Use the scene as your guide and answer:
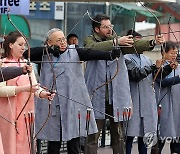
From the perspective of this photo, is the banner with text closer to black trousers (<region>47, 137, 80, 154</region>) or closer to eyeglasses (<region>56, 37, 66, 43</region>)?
eyeglasses (<region>56, 37, 66, 43</region>)

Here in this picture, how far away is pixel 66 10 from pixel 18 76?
1244 centimetres

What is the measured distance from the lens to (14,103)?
5555 millimetres

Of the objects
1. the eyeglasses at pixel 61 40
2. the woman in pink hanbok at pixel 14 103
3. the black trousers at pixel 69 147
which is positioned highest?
the eyeglasses at pixel 61 40

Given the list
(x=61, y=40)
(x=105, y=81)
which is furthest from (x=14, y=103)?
(x=105, y=81)

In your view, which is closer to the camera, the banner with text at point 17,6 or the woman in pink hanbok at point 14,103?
the woman in pink hanbok at point 14,103

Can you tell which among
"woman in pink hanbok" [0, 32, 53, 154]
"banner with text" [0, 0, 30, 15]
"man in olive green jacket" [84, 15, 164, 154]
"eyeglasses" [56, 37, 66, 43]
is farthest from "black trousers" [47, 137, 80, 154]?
"banner with text" [0, 0, 30, 15]

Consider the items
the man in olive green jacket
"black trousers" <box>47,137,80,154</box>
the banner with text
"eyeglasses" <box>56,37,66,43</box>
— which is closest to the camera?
"eyeglasses" <box>56,37,66,43</box>

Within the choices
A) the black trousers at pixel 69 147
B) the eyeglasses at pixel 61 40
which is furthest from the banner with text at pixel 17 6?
the black trousers at pixel 69 147

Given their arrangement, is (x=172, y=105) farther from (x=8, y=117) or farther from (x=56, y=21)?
(x=56, y=21)

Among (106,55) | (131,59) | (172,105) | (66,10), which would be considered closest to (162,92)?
(172,105)

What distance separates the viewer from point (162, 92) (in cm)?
704

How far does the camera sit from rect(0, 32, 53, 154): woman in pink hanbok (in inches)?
216

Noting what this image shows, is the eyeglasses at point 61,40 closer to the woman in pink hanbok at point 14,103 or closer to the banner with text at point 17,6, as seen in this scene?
the woman in pink hanbok at point 14,103

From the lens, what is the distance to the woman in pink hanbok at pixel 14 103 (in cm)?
550
